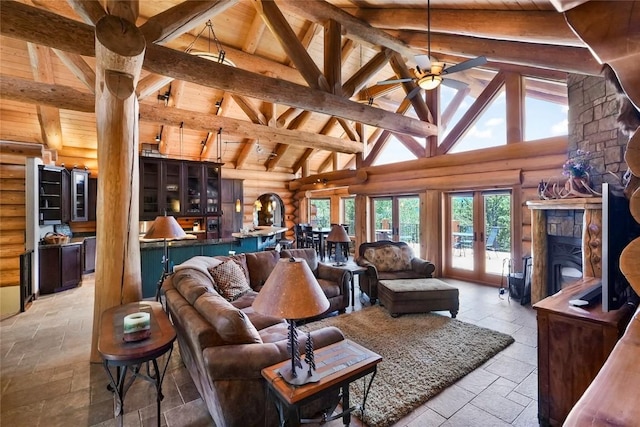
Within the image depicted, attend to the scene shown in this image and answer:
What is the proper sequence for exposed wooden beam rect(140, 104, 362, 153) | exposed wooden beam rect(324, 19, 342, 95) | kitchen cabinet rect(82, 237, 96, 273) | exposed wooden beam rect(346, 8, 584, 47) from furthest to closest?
kitchen cabinet rect(82, 237, 96, 273) < exposed wooden beam rect(140, 104, 362, 153) < exposed wooden beam rect(324, 19, 342, 95) < exposed wooden beam rect(346, 8, 584, 47)

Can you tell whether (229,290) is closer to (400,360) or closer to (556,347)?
(400,360)

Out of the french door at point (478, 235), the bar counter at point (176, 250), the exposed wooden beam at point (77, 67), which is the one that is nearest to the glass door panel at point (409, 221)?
the french door at point (478, 235)

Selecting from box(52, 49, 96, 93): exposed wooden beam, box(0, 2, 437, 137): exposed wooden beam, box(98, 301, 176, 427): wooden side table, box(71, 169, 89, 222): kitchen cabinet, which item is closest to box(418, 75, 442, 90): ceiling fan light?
box(0, 2, 437, 137): exposed wooden beam

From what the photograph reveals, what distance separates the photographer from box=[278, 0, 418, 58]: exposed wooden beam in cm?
430

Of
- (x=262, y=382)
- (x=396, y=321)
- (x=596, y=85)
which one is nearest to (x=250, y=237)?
(x=396, y=321)

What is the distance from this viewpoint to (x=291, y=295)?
155cm

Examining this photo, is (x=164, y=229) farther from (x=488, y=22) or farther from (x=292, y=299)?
(x=488, y=22)

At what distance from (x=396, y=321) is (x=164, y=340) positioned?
2.97 meters

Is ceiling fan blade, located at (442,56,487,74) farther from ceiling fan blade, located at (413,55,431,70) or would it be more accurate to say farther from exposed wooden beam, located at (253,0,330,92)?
exposed wooden beam, located at (253,0,330,92)

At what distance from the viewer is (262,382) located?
1807 millimetres

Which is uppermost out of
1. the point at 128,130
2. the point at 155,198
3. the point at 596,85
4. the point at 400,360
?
the point at 596,85


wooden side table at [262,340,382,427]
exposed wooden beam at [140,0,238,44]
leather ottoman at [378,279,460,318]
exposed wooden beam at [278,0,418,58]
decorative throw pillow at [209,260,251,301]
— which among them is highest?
exposed wooden beam at [278,0,418,58]

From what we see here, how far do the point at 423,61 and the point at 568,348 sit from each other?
10.1 feet

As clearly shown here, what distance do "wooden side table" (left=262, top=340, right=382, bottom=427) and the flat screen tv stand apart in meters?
1.52
